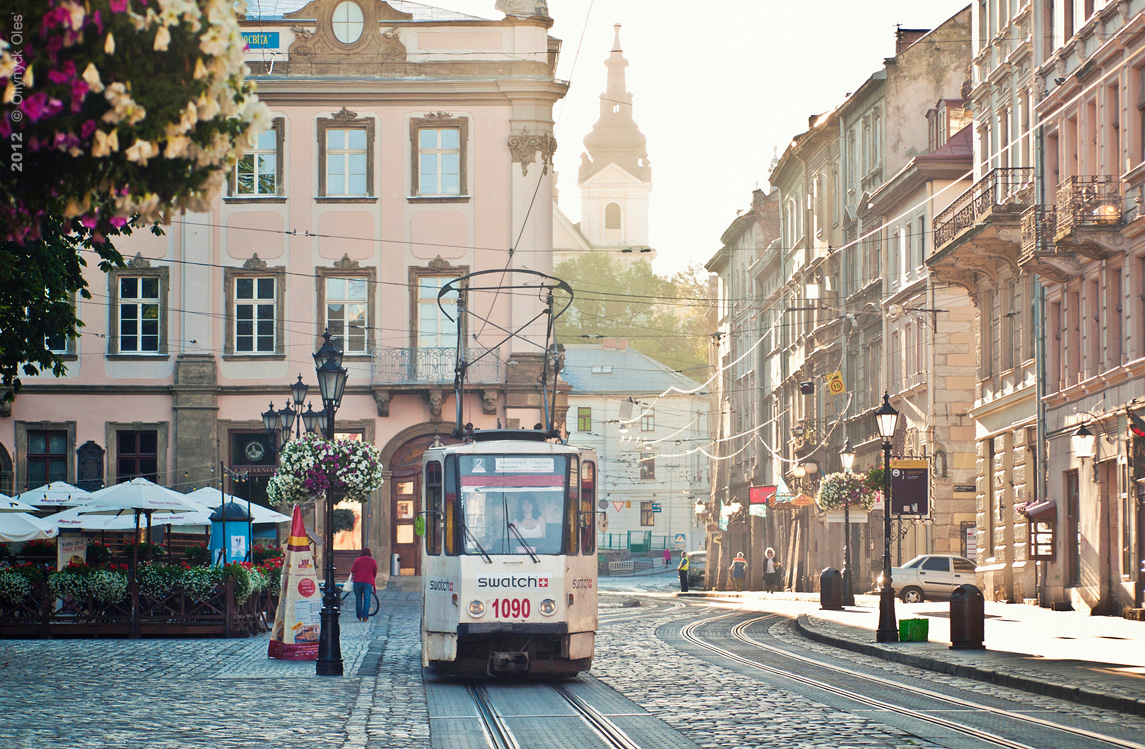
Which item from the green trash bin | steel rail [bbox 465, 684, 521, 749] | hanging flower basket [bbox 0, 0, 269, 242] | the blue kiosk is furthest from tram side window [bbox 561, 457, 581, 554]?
the blue kiosk

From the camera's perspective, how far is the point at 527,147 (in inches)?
1714

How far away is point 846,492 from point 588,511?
22.5 meters

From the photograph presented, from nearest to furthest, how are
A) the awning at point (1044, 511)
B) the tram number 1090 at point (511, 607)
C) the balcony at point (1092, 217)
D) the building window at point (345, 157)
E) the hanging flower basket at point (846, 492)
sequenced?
the tram number 1090 at point (511, 607) < the balcony at point (1092, 217) < the awning at point (1044, 511) < the hanging flower basket at point (846, 492) < the building window at point (345, 157)

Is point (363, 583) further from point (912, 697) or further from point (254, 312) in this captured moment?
point (912, 697)

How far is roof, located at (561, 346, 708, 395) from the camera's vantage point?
99125 millimetres

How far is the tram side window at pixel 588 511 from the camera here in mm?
18125

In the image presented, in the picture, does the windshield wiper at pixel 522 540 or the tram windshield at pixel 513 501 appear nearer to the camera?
the windshield wiper at pixel 522 540

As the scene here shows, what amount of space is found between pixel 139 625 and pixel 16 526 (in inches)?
238

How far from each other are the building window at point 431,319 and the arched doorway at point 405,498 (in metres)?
2.51

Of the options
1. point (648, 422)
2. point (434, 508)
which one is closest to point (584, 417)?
point (648, 422)

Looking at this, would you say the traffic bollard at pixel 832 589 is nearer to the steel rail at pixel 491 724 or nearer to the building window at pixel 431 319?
the building window at pixel 431 319

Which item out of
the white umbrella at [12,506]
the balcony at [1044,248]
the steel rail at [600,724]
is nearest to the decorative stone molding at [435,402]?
the white umbrella at [12,506]

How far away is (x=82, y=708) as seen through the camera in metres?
14.4

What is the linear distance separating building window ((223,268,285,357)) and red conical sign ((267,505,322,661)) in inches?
900
